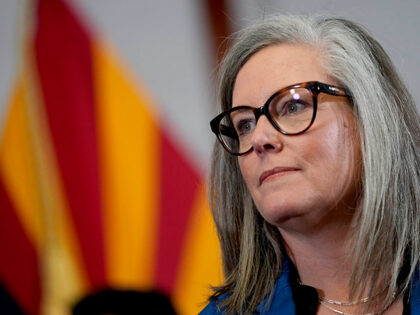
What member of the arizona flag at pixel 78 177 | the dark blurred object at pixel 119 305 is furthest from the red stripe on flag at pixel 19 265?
the dark blurred object at pixel 119 305

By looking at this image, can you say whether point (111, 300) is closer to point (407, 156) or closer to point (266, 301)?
point (266, 301)

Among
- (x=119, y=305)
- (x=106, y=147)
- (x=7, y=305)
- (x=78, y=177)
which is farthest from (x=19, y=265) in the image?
(x=119, y=305)

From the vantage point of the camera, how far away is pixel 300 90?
3.91ft

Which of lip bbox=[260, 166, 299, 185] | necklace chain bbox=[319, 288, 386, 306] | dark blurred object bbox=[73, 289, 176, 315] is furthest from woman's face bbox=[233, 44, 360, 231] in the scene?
dark blurred object bbox=[73, 289, 176, 315]

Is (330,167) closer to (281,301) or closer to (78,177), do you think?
(281,301)

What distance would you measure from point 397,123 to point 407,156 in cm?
8

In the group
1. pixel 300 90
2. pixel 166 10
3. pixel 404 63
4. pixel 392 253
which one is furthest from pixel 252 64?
pixel 166 10

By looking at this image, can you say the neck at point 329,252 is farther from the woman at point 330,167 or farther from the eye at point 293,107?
the eye at point 293,107

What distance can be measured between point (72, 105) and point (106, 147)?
28 cm

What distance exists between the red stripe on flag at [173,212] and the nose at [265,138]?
133 cm

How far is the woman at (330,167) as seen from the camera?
3.83 ft

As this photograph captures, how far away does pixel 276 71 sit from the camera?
1248 millimetres

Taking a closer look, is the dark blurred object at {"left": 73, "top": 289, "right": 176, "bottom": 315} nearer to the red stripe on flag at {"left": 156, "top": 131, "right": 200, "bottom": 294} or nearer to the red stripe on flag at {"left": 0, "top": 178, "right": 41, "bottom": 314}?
the red stripe on flag at {"left": 156, "top": 131, "right": 200, "bottom": 294}

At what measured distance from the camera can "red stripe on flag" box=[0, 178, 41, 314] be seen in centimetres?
275
